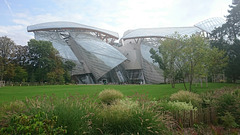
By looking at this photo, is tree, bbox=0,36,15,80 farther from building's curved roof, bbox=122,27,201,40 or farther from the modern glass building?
building's curved roof, bbox=122,27,201,40

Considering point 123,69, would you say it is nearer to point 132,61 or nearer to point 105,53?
point 132,61

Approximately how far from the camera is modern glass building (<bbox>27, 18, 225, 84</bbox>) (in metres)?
56.4

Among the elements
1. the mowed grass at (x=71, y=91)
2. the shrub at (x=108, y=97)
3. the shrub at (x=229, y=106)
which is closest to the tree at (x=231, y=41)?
the mowed grass at (x=71, y=91)

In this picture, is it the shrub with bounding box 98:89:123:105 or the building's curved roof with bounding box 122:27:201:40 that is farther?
the building's curved roof with bounding box 122:27:201:40

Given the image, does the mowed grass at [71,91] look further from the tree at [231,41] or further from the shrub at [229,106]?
the tree at [231,41]

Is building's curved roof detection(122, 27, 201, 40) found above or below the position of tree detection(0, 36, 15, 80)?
above

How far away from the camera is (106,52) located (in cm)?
5897

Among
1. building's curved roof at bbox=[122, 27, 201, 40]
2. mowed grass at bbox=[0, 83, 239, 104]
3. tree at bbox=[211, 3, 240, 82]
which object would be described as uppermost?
building's curved roof at bbox=[122, 27, 201, 40]

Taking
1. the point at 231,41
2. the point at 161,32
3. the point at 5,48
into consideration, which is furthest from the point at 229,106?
the point at 161,32

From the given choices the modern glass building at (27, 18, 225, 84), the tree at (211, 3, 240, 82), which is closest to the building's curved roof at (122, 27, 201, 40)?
the modern glass building at (27, 18, 225, 84)

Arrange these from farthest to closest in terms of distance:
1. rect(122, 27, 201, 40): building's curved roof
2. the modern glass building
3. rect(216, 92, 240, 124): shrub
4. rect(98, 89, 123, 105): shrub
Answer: rect(122, 27, 201, 40): building's curved roof
the modern glass building
rect(98, 89, 123, 105): shrub
rect(216, 92, 240, 124): shrub

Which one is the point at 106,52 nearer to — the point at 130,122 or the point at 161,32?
the point at 161,32

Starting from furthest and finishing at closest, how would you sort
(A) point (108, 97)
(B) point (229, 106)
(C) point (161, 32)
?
(C) point (161, 32), (A) point (108, 97), (B) point (229, 106)

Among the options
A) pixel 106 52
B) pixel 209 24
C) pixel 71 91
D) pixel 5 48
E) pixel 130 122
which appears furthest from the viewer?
pixel 209 24
